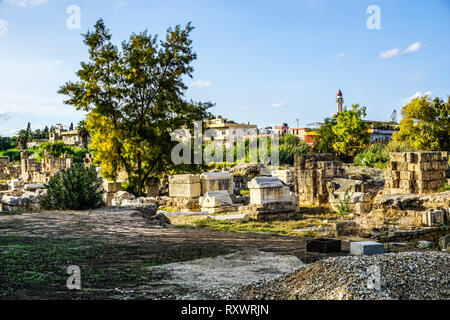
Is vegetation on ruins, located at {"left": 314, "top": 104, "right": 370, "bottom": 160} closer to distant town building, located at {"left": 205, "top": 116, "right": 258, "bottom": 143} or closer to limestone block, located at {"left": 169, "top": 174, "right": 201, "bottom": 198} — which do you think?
limestone block, located at {"left": 169, "top": 174, "right": 201, "bottom": 198}

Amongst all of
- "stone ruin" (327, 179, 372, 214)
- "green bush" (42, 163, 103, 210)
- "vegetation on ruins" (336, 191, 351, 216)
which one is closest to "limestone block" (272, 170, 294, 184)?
"stone ruin" (327, 179, 372, 214)

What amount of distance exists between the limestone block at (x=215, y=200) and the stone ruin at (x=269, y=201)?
1.44 metres

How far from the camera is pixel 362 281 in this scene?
4.83m

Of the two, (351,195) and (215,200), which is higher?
(351,195)

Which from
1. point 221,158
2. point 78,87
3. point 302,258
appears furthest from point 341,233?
point 221,158

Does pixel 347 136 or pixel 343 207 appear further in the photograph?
pixel 347 136

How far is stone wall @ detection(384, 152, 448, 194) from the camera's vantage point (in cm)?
1733

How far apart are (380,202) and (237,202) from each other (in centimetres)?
647

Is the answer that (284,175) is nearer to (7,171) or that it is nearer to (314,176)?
(314,176)

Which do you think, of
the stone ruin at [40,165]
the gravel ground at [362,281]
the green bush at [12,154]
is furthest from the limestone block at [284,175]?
the green bush at [12,154]

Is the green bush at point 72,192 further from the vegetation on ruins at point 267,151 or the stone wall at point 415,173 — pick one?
the vegetation on ruins at point 267,151

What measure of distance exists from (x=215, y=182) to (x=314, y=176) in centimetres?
389

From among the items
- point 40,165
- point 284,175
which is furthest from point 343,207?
point 40,165

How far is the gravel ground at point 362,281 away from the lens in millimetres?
4672
